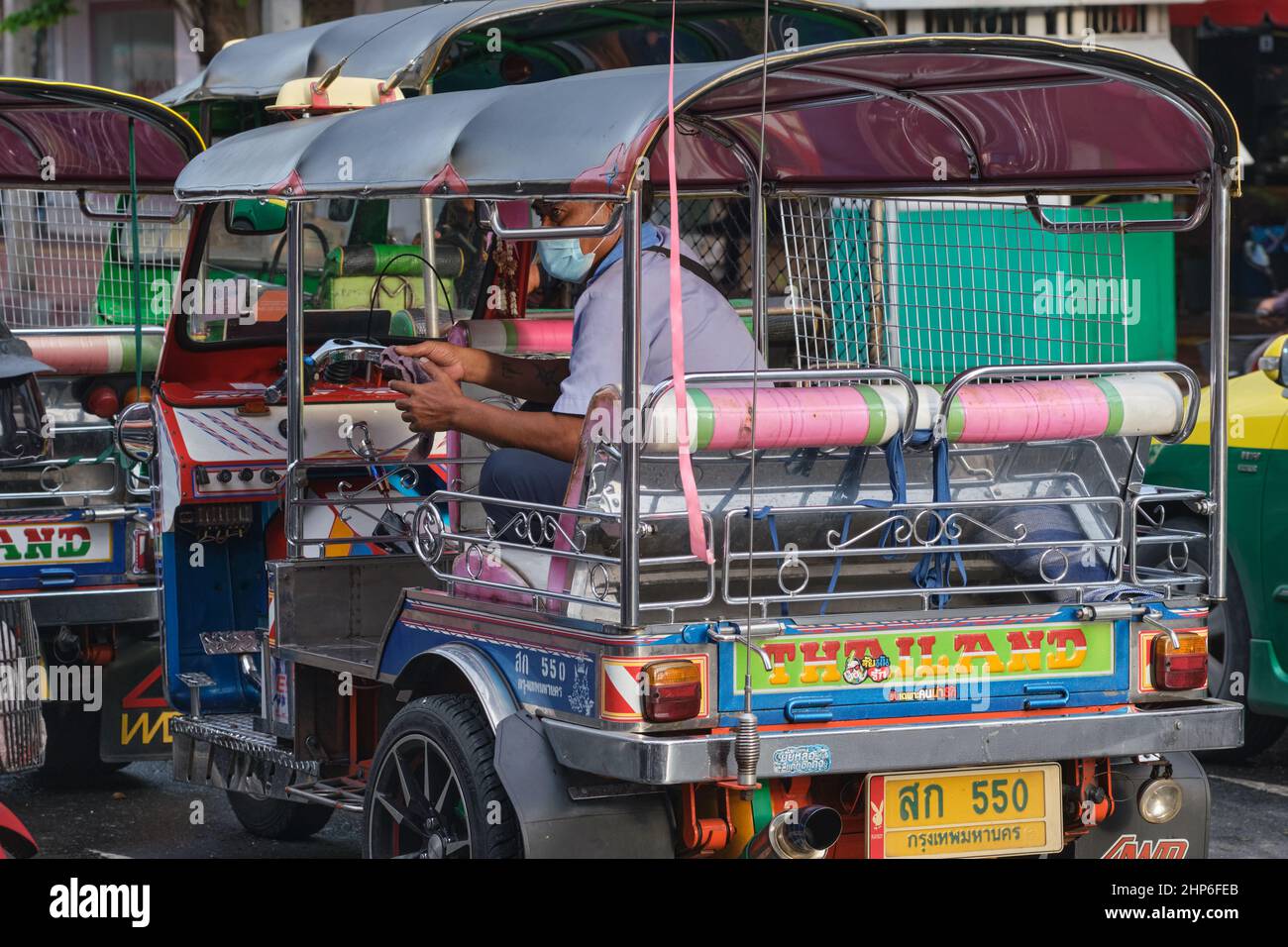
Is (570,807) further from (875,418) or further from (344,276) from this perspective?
(344,276)

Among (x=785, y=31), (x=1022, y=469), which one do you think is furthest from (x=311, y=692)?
(x=785, y=31)

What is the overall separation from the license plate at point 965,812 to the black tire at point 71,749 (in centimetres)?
360

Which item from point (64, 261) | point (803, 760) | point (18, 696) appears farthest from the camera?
point (64, 261)

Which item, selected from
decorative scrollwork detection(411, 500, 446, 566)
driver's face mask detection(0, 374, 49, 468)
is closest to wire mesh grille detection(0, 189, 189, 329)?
driver's face mask detection(0, 374, 49, 468)

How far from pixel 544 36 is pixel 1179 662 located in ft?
15.3

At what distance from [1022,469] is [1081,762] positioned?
742 millimetres

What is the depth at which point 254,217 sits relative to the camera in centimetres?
652

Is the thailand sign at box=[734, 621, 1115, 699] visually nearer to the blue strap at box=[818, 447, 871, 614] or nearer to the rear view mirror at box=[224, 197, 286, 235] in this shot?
the blue strap at box=[818, 447, 871, 614]

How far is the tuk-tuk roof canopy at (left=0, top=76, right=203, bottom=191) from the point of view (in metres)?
7.34

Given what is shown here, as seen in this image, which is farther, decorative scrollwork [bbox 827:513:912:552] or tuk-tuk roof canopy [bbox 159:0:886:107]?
tuk-tuk roof canopy [bbox 159:0:886:107]

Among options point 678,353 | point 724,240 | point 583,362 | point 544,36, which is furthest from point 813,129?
point 544,36

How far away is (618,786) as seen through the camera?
4.32 meters

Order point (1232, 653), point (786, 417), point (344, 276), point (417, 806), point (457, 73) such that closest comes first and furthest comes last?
point (786, 417)
point (417, 806)
point (344, 276)
point (1232, 653)
point (457, 73)

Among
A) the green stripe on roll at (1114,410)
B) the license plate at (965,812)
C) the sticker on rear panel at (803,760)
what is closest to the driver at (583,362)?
the green stripe on roll at (1114,410)
